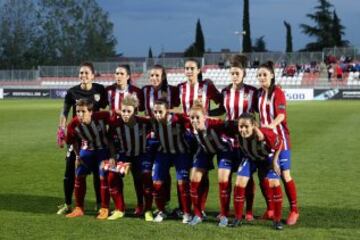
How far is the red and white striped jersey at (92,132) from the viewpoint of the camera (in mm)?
7375

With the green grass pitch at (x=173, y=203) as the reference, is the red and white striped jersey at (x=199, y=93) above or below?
above

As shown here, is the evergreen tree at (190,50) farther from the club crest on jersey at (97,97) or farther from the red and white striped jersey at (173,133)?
the red and white striped jersey at (173,133)

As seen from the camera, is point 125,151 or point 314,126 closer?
point 125,151

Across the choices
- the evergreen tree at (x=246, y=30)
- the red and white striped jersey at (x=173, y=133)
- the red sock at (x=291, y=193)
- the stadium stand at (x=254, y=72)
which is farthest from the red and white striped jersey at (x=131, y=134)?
Result: the evergreen tree at (x=246, y=30)

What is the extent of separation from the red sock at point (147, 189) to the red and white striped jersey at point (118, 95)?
2.74 feet

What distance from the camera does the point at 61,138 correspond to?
25.7 ft

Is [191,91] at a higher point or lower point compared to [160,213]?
higher

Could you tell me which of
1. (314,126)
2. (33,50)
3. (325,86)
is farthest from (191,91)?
(33,50)

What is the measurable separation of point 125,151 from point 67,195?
1.07m

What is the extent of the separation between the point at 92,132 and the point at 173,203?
1.74 m

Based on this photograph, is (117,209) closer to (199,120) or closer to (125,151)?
(125,151)

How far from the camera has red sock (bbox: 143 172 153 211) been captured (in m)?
7.38

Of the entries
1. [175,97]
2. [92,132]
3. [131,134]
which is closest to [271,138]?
[175,97]

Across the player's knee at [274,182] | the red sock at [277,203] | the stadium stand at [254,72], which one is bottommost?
the red sock at [277,203]
